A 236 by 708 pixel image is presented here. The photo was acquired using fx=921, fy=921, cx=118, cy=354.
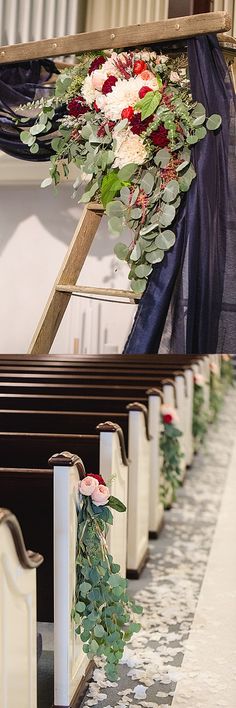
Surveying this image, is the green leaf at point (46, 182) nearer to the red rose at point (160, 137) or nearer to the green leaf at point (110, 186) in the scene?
the green leaf at point (110, 186)

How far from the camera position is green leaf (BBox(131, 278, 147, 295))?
165 centimetres

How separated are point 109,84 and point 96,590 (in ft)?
3.39

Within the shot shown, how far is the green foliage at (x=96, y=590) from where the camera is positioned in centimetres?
195

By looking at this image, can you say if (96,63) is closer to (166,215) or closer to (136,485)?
(166,215)

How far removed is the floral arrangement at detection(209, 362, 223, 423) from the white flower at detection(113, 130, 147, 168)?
176 inches

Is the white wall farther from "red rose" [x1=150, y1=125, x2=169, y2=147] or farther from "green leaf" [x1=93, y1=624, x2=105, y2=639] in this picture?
"green leaf" [x1=93, y1=624, x2=105, y2=639]

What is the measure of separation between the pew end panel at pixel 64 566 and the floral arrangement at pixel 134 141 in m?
0.43

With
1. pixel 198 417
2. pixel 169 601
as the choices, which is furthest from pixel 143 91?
pixel 198 417

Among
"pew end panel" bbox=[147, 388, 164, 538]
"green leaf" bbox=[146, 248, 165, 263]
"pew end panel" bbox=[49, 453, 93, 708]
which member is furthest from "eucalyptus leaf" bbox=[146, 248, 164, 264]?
"pew end panel" bbox=[147, 388, 164, 538]

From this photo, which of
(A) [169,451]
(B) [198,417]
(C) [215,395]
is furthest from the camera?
(C) [215,395]

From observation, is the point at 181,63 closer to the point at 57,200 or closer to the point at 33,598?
the point at 57,200

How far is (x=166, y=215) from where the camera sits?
169 cm

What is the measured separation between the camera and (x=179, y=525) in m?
3.78

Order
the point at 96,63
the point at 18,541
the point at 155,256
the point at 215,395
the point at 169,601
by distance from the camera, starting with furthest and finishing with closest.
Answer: the point at 215,395 < the point at 169,601 < the point at 96,63 < the point at 155,256 < the point at 18,541
